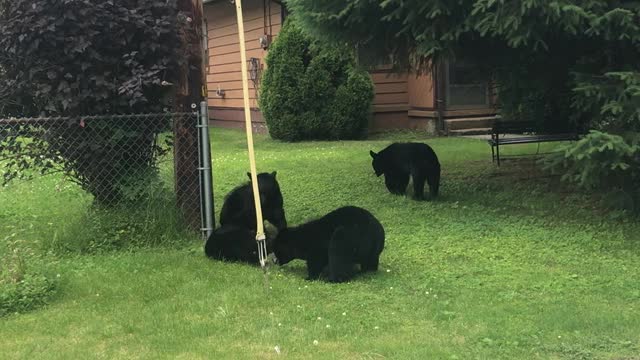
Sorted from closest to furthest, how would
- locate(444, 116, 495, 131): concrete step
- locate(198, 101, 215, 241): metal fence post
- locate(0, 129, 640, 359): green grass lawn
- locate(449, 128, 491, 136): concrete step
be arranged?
locate(0, 129, 640, 359): green grass lawn → locate(198, 101, 215, 241): metal fence post → locate(449, 128, 491, 136): concrete step → locate(444, 116, 495, 131): concrete step

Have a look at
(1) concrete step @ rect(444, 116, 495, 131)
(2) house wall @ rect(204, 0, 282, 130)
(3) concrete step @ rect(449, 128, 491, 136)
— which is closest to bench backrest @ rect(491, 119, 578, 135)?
(3) concrete step @ rect(449, 128, 491, 136)

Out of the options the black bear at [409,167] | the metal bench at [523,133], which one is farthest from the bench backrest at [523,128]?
the black bear at [409,167]

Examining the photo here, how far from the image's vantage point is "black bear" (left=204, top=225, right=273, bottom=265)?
6070 mm

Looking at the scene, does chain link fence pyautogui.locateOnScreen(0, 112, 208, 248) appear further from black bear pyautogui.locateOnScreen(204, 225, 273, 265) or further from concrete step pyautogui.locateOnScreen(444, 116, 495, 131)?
concrete step pyautogui.locateOnScreen(444, 116, 495, 131)

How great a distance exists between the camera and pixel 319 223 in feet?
18.2

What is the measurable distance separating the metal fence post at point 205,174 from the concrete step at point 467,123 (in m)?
9.68

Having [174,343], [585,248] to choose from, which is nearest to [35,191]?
[174,343]

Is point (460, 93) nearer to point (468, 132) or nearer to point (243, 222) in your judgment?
point (468, 132)

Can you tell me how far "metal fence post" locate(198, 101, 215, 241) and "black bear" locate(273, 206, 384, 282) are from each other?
1195 millimetres

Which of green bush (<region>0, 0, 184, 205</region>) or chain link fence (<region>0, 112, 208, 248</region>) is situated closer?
green bush (<region>0, 0, 184, 205</region>)

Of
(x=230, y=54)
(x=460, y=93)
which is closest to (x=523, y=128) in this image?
(x=460, y=93)

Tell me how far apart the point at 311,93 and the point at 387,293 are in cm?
1024

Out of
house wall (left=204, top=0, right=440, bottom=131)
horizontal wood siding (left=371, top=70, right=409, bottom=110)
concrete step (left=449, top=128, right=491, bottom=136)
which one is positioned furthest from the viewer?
horizontal wood siding (left=371, top=70, right=409, bottom=110)

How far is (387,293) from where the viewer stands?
5.22 metres
